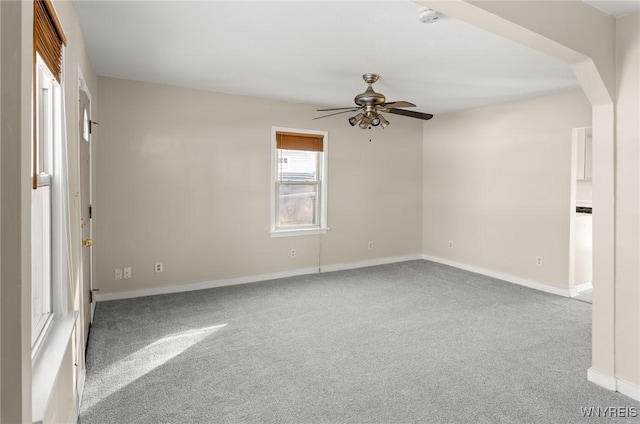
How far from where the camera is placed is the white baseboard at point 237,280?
4.41 meters

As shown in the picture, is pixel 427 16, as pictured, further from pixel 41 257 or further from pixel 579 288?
pixel 579 288

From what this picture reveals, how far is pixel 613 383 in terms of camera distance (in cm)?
258

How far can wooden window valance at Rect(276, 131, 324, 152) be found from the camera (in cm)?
538

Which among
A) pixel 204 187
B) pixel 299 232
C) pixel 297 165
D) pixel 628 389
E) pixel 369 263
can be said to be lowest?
pixel 628 389

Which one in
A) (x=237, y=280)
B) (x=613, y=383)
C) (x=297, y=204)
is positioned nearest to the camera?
(x=613, y=383)

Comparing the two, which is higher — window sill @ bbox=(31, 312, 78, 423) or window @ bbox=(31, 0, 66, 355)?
window @ bbox=(31, 0, 66, 355)

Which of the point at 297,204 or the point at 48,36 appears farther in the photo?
the point at 297,204

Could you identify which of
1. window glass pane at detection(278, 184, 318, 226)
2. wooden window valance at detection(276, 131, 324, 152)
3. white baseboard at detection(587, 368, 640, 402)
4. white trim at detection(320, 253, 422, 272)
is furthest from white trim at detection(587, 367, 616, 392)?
wooden window valance at detection(276, 131, 324, 152)

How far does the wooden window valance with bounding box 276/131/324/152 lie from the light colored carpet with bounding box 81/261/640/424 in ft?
6.47

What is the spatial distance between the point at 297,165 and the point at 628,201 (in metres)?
3.89

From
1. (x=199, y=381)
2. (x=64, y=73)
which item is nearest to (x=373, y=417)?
(x=199, y=381)

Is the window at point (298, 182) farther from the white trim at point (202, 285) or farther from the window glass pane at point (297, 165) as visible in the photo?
the white trim at point (202, 285)

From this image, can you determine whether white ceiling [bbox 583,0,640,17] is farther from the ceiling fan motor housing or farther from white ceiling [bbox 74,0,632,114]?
the ceiling fan motor housing

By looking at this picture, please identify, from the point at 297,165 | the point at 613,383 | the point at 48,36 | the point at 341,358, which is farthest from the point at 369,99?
the point at 613,383
